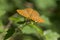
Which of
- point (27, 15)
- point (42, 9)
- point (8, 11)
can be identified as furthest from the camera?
point (42, 9)

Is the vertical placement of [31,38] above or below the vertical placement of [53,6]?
below

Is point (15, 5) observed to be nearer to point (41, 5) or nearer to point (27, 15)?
point (41, 5)

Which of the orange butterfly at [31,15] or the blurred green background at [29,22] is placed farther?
the blurred green background at [29,22]

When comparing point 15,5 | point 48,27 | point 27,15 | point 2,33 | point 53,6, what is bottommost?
point 2,33

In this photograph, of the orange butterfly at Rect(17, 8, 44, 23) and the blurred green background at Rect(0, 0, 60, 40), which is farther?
the blurred green background at Rect(0, 0, 60, 40)

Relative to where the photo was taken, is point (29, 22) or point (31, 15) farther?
point (29, 22)

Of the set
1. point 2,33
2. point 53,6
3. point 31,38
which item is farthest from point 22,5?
point 2,33

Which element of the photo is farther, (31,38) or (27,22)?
(31,38)

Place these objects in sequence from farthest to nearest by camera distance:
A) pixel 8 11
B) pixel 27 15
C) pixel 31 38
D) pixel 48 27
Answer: pixel 8 11
pixel 48 27
pixel 31 38
pixel 27 15
